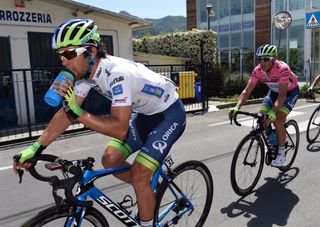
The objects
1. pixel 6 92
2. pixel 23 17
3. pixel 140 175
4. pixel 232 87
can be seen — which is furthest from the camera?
pixel 232 87

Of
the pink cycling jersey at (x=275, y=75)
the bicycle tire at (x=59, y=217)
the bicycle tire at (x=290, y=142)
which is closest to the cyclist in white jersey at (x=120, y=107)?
the bicycle tire at (x=59, y=217)

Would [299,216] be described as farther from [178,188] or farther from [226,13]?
[226,13]

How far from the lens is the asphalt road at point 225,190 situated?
397 centimetres

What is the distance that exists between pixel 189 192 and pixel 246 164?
4.71ft

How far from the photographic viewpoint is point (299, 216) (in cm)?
394

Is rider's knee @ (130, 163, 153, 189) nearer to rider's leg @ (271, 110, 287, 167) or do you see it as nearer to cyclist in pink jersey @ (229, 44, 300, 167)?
cyclist in pink jersey @ (229, 44, 300, 167)

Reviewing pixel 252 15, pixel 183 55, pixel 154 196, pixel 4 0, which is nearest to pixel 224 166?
pixel 154 196

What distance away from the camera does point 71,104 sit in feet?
7.31

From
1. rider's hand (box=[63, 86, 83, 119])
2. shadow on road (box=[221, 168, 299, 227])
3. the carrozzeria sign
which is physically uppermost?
the carrozzeria sign

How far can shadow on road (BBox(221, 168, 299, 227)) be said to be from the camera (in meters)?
3.89

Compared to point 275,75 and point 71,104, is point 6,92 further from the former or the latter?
point 71,104

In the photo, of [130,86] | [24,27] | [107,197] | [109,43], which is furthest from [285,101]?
[109,43]

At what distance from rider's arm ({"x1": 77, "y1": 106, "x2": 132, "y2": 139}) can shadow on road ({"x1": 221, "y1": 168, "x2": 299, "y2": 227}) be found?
2090 millimetres

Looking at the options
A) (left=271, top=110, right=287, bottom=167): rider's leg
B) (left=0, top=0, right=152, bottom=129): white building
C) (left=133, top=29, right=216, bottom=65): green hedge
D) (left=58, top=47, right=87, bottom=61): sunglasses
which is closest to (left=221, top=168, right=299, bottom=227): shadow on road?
(left=271, top=110, right=287, bottom=167): rider's leg
